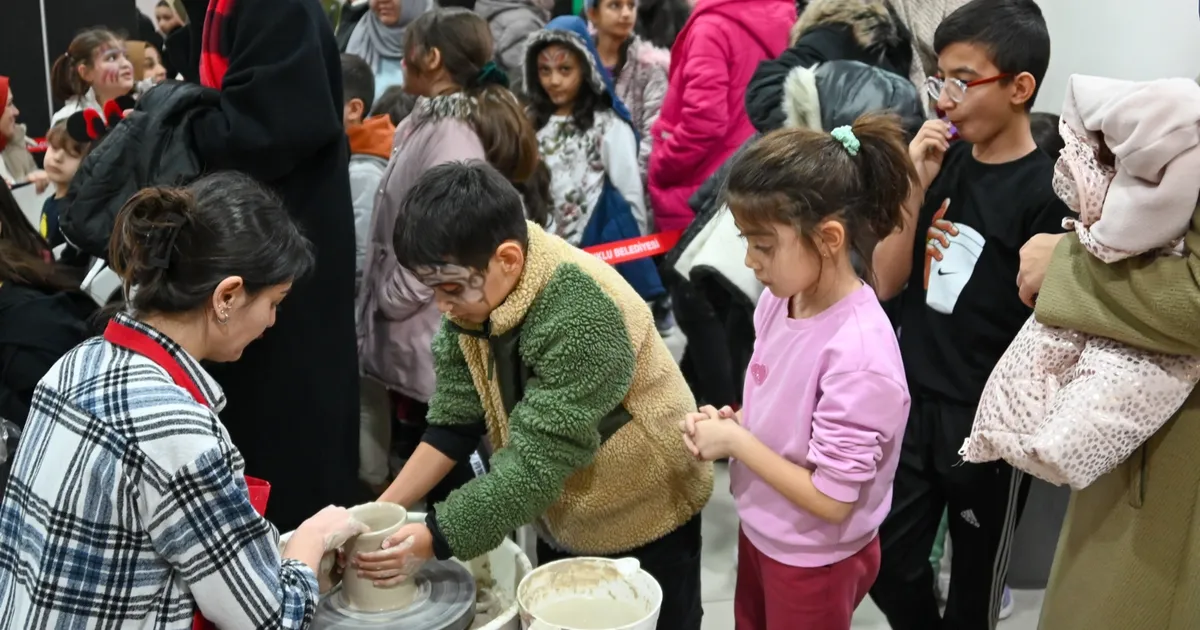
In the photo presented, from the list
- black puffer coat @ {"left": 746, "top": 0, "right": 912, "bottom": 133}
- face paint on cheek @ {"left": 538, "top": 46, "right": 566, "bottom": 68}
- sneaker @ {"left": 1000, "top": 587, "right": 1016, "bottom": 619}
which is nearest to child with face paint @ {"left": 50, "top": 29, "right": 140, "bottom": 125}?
face paint on cheek @ {"left": 538, "top": 46, "right": 566, "bottom": 68}

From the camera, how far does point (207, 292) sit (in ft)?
4.54

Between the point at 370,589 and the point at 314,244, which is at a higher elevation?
the point at 314,244

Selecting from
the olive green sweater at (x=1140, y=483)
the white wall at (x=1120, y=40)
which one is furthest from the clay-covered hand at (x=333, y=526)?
the white wall at (x=1120, y=40)

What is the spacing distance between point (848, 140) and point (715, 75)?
6.25 feet

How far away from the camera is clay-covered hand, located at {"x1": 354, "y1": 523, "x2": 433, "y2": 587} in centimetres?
157

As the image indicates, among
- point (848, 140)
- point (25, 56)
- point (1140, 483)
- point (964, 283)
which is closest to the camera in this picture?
point (1140, 483)

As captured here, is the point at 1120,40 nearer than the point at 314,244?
No

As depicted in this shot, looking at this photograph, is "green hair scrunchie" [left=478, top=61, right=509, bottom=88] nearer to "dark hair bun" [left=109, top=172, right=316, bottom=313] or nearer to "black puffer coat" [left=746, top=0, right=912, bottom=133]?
"black puffer coat" [left=746, top=0, right=912, bottom=133]

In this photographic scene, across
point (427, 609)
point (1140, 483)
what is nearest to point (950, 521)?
point (1140, 483)

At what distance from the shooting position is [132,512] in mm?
1288

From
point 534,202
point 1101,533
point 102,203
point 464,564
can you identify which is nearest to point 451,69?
point 534,202

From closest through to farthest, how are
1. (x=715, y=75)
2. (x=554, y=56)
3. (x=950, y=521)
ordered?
(x=950, y=521), (x=715, y=75), (x=554, y=56)

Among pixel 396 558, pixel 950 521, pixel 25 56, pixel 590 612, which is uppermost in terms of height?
pixel 396 558

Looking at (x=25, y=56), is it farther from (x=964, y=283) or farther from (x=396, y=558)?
(x=964, y=283)
